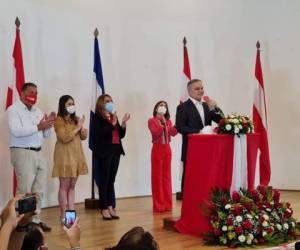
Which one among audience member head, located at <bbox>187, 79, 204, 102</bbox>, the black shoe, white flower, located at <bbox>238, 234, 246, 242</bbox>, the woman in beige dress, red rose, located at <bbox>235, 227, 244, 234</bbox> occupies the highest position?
audience member head, located at <bbox>187, 79, 204, 102</bbox>

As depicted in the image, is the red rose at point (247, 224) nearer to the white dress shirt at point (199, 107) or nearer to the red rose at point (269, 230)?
the red rose at point (269, 230)

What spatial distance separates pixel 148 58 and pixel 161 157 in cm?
209

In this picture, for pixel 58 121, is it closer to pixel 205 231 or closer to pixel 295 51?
pixel 205 231

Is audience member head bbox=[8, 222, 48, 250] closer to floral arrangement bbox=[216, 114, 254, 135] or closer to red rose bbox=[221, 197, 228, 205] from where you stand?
red rose bbox=[221, 197, 228, 205]

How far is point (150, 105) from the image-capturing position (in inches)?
301

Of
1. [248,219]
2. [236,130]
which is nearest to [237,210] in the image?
[248,219]

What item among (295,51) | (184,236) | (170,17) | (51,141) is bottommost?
(184,236)

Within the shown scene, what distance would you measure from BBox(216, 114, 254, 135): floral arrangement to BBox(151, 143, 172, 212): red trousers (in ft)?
5.62

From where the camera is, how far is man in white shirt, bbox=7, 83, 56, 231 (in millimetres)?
4609

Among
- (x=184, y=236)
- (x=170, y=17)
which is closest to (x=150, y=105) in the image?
(x=170, y=17)

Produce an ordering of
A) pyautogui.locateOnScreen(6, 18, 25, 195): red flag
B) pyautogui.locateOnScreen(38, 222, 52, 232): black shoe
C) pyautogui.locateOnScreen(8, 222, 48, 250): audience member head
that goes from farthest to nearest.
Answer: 1. pyautogui.locateOnScreen(6, 18, 25, 195): red flag
2. pyautogui.locateOnScreen(38, 222, 52, 232): black shoe
3. pyautogui.locateOnScreen(8, 222, 48, 250): audience member head

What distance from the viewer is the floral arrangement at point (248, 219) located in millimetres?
Result: 4047

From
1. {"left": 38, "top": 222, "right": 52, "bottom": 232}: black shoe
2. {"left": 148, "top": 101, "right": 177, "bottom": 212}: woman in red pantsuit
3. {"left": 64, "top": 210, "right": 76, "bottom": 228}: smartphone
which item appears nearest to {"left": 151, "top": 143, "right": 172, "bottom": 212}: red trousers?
{"left": 148, "top": 101, "right": 177, "bottom": 212}: woman in red pantsuit

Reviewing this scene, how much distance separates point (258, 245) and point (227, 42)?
4.85 meters
